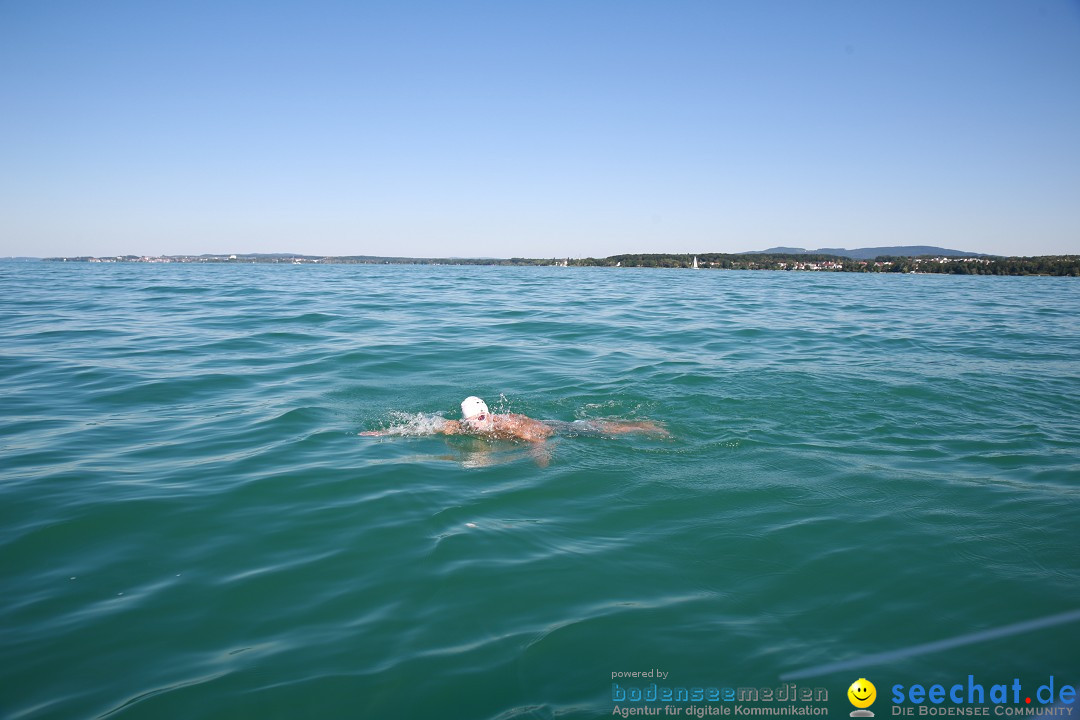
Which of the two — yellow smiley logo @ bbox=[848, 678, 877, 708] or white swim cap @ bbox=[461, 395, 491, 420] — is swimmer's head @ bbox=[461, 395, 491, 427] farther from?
yellow smiley logo @ bbox=[848, 678, 877, 708]

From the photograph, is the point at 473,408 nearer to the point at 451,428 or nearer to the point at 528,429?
the point at 451,428

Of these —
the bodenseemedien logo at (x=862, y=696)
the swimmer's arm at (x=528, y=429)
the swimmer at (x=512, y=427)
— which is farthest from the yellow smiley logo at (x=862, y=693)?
the swimmer's arm at (x=528, y=429)

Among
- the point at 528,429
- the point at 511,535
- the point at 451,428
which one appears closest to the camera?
the point at 511,535

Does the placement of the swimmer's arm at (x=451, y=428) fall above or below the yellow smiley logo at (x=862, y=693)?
above

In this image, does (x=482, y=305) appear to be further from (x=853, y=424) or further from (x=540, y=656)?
(x=540, y=656)

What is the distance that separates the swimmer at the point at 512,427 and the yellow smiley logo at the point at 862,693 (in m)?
5.33

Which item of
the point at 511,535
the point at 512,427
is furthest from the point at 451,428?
the point at 511,535

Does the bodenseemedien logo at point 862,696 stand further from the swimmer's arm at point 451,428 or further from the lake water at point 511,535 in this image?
the swimmer's arm at point 451,428

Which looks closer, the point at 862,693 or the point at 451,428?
the point at 862,693

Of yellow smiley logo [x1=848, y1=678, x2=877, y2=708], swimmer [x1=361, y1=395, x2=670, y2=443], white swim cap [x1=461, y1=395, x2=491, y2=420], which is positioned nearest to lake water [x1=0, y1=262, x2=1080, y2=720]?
yellow smiley logo [x1=848, y1=678, x2=877, y2=708]

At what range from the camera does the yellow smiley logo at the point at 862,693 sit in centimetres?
374

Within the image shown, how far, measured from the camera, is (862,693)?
3.80m

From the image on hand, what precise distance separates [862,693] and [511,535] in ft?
10.5

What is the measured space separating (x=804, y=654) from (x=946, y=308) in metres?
26.8
